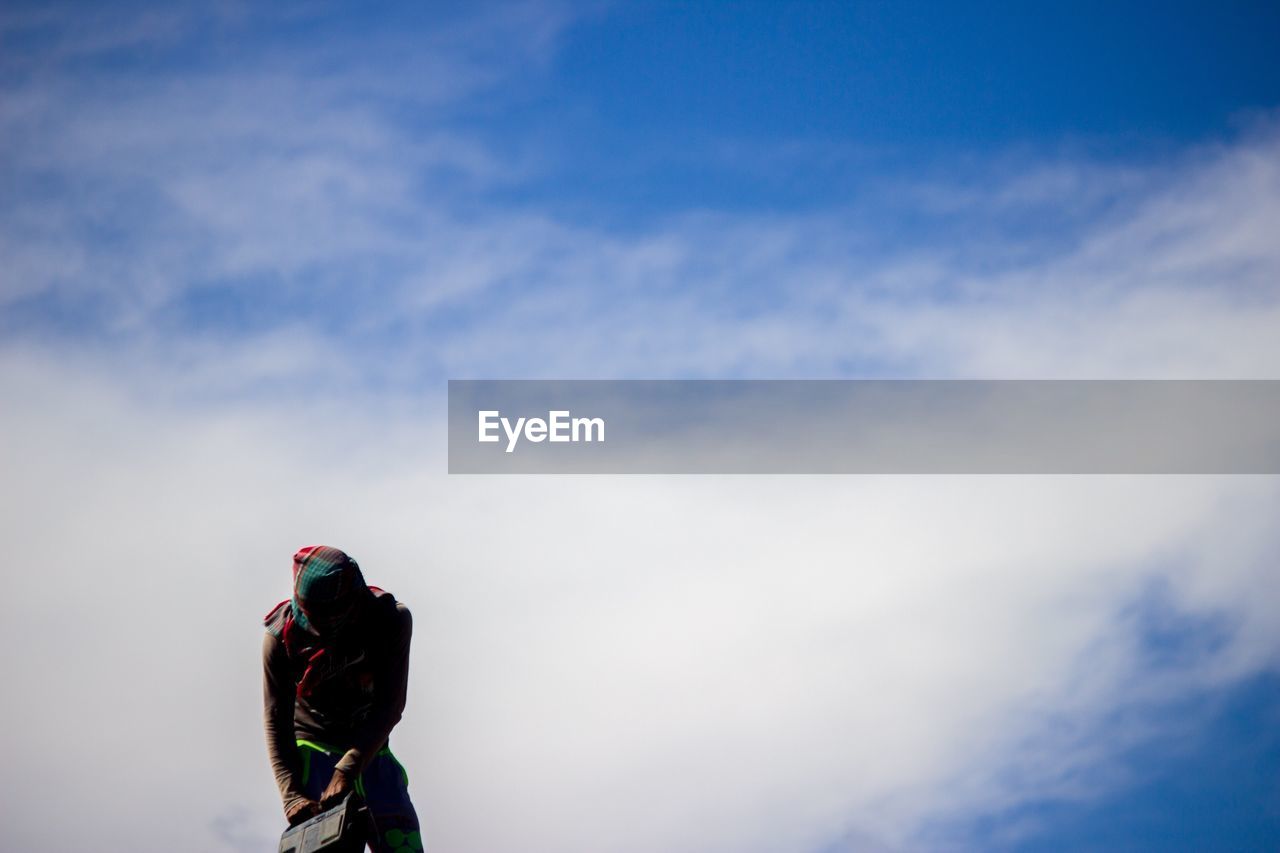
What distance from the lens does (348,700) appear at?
814cm

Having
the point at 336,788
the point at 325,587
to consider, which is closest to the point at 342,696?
the point at 336,788

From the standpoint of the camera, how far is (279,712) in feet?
26.4

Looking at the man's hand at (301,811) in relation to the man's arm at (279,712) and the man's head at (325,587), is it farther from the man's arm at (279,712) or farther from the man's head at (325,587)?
the man's head at (325,587)

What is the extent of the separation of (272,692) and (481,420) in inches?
333

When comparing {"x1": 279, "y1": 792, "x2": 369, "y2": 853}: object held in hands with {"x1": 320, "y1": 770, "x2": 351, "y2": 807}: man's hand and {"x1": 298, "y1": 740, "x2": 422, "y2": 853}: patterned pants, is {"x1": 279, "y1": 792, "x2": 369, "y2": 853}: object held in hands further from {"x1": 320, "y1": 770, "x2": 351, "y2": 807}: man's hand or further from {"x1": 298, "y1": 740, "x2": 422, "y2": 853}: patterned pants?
{"x1": 298, "y1": 740, "x2": 422, "y2": 853}: patterned pants

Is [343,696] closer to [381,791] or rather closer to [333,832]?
[381,791]

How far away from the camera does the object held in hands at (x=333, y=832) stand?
22.9 feet

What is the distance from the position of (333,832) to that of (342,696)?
4.19 feet

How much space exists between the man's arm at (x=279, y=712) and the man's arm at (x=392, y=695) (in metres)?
0.38

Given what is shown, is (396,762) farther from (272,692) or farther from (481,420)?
(481,420)

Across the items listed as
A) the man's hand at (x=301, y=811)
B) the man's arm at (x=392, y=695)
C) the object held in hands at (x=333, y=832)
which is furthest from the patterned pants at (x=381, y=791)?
the object held in hands at (x=333, y=832)

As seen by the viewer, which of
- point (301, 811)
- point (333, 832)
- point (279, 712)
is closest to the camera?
point (333, 832)

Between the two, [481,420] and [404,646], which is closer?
[404,646]

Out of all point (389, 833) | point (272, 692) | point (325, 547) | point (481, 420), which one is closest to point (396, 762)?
point (389, 833)
